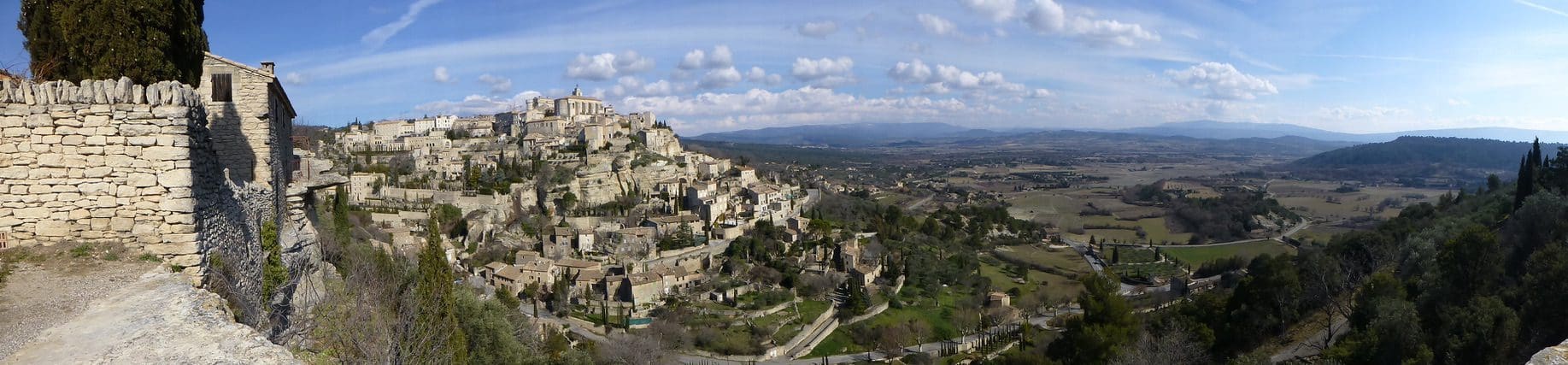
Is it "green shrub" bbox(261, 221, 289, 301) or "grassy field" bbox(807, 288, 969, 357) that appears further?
"grassy field" bbox(807, 288, 969, 357)

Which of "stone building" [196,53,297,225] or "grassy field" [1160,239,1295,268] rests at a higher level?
"stone building" [196,53,297,225]

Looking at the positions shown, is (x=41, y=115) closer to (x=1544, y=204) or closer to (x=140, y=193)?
(x=140, y=193)

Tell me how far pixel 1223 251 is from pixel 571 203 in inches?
1704

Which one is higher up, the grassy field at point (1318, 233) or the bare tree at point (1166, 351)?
the bare tree at point (1166, 351)

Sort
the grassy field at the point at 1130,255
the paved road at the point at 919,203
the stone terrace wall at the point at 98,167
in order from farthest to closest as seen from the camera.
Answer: the paved road at the point at 919,203 → the grassy field at the point at 1130,255 → the stone terrace wall at the point at 98,167

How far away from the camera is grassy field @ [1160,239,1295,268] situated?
46.7 m

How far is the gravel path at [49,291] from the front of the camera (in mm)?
3377

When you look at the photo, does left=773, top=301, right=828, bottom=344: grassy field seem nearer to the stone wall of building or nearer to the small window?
the small window

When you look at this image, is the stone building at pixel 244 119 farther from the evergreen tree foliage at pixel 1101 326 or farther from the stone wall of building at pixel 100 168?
the evergreen tree foliage at pixel 1101 326

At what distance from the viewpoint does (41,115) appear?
4133 millimetres

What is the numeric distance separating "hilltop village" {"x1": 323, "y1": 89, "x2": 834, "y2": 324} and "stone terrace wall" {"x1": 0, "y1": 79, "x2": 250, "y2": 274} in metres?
21.9

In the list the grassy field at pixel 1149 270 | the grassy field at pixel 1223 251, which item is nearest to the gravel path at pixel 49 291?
the grassy field at pixel 1149 270

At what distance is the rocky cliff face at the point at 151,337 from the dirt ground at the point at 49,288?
0.25 ft

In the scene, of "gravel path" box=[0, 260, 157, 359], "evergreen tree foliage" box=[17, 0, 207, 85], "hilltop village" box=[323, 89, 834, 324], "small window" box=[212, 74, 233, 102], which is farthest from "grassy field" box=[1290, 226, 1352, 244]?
"gravel path" box=[0, 260, 157, 359]
